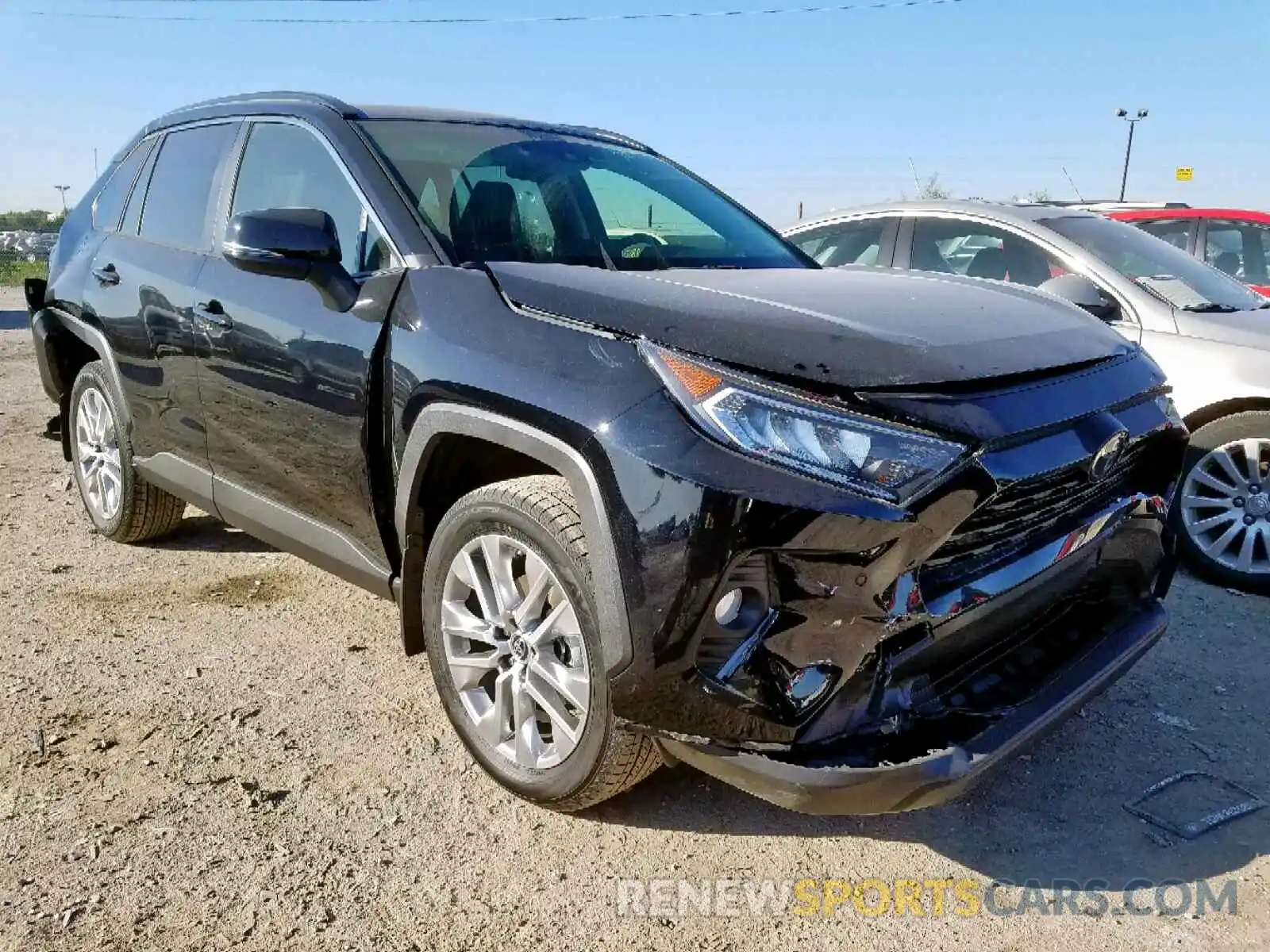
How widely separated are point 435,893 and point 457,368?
1.21 m

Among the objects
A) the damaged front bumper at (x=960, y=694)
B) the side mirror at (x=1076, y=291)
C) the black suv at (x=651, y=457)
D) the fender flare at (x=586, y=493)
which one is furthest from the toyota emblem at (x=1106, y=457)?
the side mirror at (x=1076, y=291)

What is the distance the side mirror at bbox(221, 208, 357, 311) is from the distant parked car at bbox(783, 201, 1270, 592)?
2.37 metres

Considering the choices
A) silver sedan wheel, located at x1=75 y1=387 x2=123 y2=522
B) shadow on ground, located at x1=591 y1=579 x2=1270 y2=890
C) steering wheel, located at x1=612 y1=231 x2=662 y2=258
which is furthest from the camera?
silver sedan wheel, located at x1=75 y1=387 x2=123 y2=522

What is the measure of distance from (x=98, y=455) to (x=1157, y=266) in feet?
16.5

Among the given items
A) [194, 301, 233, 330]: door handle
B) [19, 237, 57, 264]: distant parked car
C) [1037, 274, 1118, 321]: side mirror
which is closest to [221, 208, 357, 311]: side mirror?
[194, 301, 233, 330]: door handle

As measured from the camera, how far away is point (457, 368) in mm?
2480

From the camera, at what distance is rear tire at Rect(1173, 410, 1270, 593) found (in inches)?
171

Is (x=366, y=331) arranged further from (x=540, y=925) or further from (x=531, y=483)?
(x=540, y=925)

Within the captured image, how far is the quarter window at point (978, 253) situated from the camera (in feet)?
16.4

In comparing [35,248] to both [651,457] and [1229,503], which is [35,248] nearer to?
[1229,503]

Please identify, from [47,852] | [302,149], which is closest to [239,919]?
[47,852]

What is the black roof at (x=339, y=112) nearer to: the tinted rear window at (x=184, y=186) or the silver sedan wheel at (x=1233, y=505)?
the tinted rear window at (x=184, y=186)

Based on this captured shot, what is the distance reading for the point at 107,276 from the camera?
13.6ft

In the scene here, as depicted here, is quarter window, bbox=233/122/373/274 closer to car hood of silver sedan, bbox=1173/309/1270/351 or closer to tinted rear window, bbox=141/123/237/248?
tinted rear window, bbox=141/123/237/248
